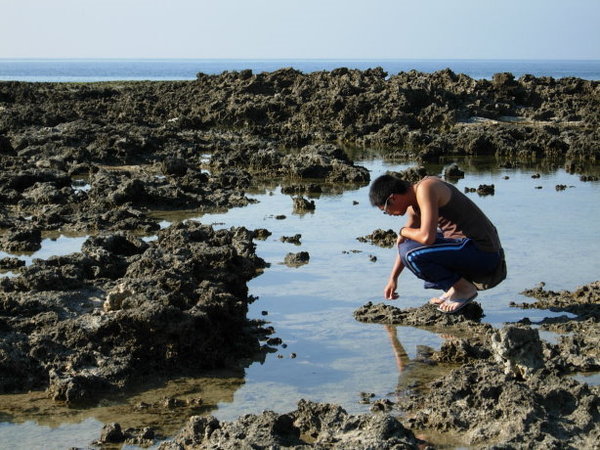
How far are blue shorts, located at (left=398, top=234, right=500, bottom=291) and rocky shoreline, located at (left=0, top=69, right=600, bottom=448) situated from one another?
0.32 m

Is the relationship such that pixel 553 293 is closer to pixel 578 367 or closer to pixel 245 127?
pixel 578 367

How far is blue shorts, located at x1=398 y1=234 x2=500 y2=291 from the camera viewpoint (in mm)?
6840

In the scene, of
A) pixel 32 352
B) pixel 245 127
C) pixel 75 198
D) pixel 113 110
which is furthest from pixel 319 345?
pixel 113 110

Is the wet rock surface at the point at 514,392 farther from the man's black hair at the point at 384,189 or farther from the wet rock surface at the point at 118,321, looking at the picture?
the wet rock surface at the point at 118,321

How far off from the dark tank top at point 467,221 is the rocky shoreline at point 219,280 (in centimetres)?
59

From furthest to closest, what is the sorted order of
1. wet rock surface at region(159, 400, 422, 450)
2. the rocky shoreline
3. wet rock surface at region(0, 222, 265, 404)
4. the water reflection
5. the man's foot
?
the man's foot
wet rock surface at region(0, 222, 265, 404)
the water reflection
the rocky shoreline
wet rock surface at region(159, 400, 422, 450)

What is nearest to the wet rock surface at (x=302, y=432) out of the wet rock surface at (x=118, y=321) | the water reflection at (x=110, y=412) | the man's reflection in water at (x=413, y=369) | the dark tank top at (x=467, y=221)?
the water reflection at (x=110, y=412)

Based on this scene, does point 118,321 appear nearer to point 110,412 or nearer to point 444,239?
point 110,412

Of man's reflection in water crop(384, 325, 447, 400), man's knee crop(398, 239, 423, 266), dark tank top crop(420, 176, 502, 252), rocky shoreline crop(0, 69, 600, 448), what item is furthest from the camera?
man's knee crop(398, 239, 423, 266)

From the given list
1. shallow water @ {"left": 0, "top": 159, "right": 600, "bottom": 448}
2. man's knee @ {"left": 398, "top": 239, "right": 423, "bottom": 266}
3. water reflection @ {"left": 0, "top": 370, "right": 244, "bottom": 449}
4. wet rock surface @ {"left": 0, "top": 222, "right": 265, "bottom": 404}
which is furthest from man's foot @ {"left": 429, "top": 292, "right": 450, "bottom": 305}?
water reflection @ {"left": 0, "top": 370, "right": 244, "bottom": 449}

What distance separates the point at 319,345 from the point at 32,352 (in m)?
2.00

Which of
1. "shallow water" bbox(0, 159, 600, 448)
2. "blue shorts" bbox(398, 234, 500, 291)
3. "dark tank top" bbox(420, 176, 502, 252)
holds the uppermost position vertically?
"dark tank top" bbox(420, 176, 502, 252)

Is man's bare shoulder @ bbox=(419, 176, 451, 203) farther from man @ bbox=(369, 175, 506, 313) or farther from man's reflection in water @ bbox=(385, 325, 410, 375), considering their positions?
man's reflection in water @ bbox=(385, 325, 410, 375)

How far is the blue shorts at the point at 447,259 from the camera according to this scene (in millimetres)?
6840
